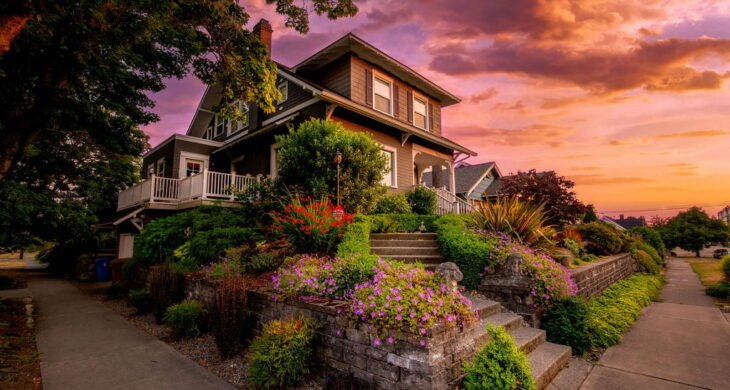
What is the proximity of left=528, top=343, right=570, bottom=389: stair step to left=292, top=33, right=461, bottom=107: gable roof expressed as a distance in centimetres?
1166

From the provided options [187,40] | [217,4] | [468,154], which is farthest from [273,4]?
[468,154]

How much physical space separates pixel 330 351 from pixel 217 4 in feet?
22.1

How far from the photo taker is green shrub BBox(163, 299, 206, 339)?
541 cm

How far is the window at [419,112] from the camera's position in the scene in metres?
15.6

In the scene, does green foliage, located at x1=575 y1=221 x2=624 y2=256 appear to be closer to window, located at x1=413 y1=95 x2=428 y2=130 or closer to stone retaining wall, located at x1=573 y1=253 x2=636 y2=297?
stone retaining wall, located at x1=573 y1=253 x2=636 y2=297

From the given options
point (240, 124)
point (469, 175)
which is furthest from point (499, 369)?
point (469, 175)

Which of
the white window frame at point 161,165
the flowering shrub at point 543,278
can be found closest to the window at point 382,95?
the flowering shrub at point 543,278

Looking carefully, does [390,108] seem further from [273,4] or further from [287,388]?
[287,388]

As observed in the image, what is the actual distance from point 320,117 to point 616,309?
9655 millimetres

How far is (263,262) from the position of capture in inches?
243

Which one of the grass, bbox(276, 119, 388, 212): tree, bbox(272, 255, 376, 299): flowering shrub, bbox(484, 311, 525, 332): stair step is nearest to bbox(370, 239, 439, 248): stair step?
bbox(276, 119, 388, 212): tree

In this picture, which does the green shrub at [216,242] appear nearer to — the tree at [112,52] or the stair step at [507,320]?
the tree at [112,52]

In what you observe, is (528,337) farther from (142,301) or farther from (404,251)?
(142,301)

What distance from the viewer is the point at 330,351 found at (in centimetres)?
371
